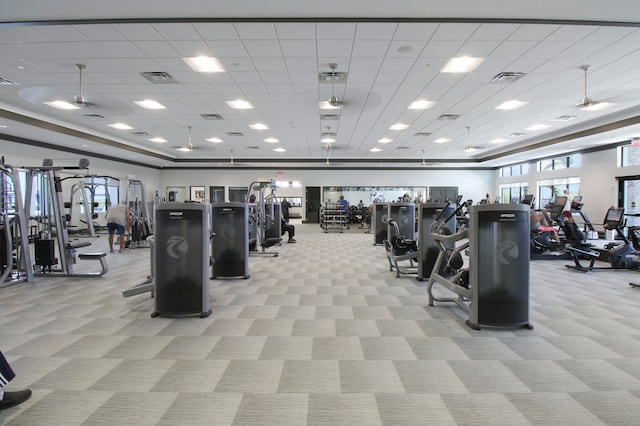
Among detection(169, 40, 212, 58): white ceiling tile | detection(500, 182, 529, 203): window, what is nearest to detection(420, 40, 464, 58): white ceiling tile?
detection(169, 40, 212, 58): white ceiling tile

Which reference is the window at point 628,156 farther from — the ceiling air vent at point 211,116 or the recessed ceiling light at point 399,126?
the ceiling air vent at point 211,116

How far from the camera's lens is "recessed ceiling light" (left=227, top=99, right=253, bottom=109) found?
8.00 metres

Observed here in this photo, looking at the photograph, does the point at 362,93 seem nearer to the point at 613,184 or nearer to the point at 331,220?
the point at 331,220

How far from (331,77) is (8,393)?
20.0ft

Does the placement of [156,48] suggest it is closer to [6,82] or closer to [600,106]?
[6,82]

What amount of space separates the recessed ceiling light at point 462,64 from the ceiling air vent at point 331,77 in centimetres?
186

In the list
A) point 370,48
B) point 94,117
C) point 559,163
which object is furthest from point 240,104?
point 559,163

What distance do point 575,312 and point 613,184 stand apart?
11747mm

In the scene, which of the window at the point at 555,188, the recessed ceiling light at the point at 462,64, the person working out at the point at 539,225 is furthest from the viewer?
the window at the point at 555,188

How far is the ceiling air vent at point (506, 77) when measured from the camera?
6.15 metres

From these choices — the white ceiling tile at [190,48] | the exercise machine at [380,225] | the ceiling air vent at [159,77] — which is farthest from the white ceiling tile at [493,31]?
the exercise machine at [380,225]

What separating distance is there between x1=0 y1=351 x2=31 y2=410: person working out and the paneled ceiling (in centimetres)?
398

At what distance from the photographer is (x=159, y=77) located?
6340mm

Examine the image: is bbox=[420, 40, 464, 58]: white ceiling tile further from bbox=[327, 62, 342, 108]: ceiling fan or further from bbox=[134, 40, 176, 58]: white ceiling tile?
bbox=[134, 40, 176, 58]: white ceiling tile
